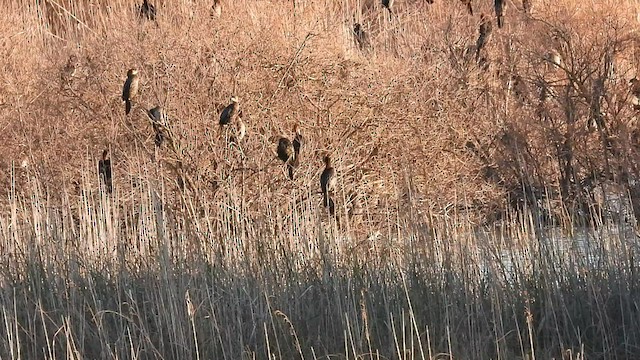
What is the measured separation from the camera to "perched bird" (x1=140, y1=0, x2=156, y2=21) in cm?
878

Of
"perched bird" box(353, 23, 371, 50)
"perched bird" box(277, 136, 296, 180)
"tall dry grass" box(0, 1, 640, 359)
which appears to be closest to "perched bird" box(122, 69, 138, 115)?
"tall dry grass" box(0, 1, 640, 359)

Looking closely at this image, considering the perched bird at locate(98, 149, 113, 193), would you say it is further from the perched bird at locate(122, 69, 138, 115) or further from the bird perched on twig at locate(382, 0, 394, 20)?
the bird perched on twig at locate(382, 0, 394, 20)

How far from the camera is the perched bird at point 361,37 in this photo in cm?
966

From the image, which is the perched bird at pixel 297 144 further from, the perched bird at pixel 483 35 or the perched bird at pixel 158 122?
the perched bird at pixel 483 35

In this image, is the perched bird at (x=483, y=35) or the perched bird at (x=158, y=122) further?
the perched bird at (x=483, y=35)

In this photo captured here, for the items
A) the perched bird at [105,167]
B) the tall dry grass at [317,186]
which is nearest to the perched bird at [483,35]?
the tall dry grass at [317,186]

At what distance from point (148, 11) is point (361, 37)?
194cm

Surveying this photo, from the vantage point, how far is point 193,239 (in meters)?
4.75

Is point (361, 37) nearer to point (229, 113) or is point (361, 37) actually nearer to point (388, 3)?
point (388, 3)

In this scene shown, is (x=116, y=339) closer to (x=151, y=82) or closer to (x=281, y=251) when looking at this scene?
(x=281, y=251)

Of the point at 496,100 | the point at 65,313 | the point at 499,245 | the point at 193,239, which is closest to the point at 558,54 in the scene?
the point at 496,100

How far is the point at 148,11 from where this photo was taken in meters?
8.93

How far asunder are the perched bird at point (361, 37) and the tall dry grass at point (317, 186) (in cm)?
13

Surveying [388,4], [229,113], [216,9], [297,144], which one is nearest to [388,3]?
[388,4]
